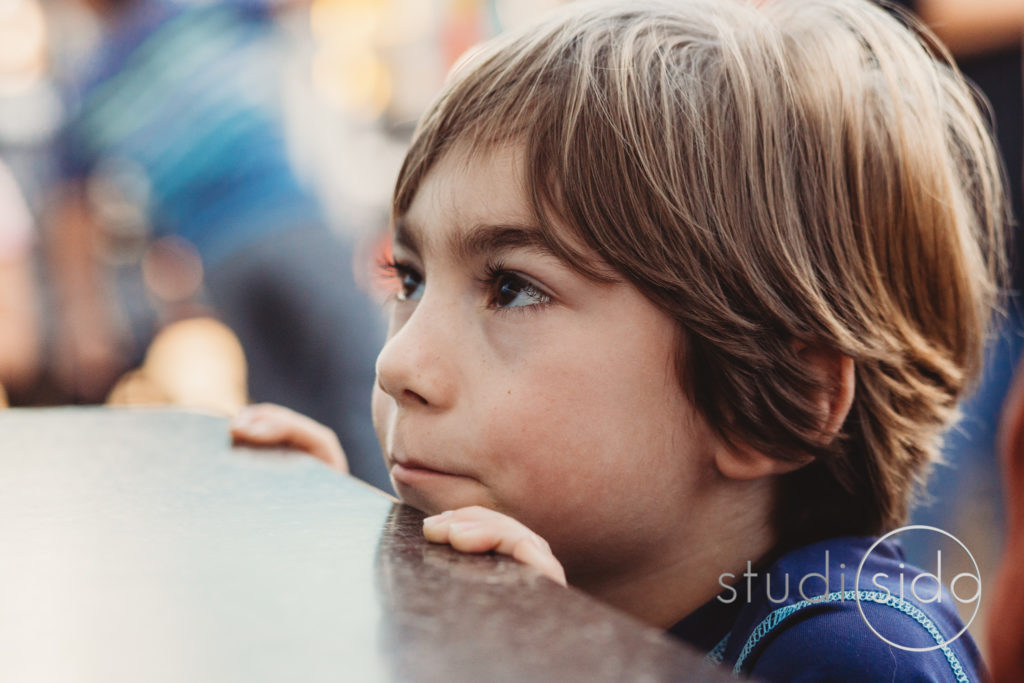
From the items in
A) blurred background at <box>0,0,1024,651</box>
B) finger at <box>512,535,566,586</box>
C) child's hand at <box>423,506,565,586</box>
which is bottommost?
blurred background at <box>0,0,1024,651</box>

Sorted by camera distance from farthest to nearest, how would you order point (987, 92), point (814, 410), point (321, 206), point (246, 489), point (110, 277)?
point (110, 277), point (321, 206), point (987, 92), point (814, 410), point (246, 489)

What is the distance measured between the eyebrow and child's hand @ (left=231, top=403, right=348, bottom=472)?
0.85ft

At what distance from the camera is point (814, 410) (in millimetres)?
1092

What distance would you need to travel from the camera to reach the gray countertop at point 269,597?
43cm

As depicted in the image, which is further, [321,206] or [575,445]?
[321,206]

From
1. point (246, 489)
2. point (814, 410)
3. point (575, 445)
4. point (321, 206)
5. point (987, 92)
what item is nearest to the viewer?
point (246, 489)

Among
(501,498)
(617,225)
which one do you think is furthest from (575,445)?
(617,225)

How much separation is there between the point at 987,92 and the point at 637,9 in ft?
5.98

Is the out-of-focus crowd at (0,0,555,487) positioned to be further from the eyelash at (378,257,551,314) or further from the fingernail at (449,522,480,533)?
the fingernail at (449,522,480,533)

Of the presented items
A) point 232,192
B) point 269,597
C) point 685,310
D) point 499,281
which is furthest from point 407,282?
point 232,192

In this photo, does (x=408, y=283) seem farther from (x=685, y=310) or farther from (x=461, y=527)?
(x=461, y=527)

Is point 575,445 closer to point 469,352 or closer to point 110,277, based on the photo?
point 469,352

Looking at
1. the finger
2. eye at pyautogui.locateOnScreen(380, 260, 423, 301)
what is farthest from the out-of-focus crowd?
the finger

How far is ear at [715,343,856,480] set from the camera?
1.09m
